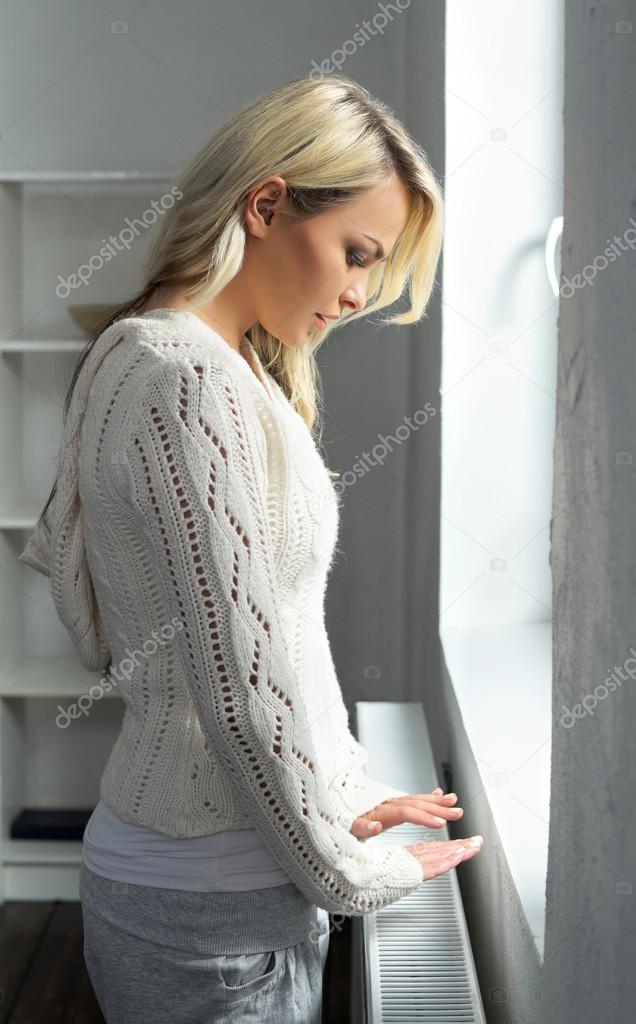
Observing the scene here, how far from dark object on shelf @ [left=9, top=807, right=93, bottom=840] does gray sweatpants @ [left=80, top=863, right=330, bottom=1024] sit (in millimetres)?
2043

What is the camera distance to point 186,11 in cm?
299

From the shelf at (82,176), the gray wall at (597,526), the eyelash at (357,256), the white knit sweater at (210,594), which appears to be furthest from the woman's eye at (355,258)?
the shelf at (82,176)

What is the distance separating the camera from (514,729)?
5.31ft

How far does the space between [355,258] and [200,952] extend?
69 cm

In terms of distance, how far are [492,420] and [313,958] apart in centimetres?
114

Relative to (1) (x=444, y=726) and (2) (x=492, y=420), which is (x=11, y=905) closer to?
(1) (x=444, y=726)

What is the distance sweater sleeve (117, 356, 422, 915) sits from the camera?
91cm

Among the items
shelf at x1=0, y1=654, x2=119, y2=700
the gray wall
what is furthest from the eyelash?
shelf at x1=0, y1=654, x2=119, y2=700

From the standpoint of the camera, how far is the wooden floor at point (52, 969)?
95.8 inches

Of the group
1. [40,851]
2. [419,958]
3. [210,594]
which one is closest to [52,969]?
[40,851]

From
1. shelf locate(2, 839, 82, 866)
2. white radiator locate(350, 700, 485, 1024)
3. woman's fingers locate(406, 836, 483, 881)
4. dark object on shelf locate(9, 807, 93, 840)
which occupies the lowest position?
shelf locate(2, 839, 82, 866)

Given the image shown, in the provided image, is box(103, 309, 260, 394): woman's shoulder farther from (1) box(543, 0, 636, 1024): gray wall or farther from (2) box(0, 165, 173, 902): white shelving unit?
(2) box(0, 165, 173, 902): white shelving unit

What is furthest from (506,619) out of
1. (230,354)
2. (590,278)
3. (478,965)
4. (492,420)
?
(590,278)

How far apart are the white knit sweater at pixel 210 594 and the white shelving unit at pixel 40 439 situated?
1.94m
